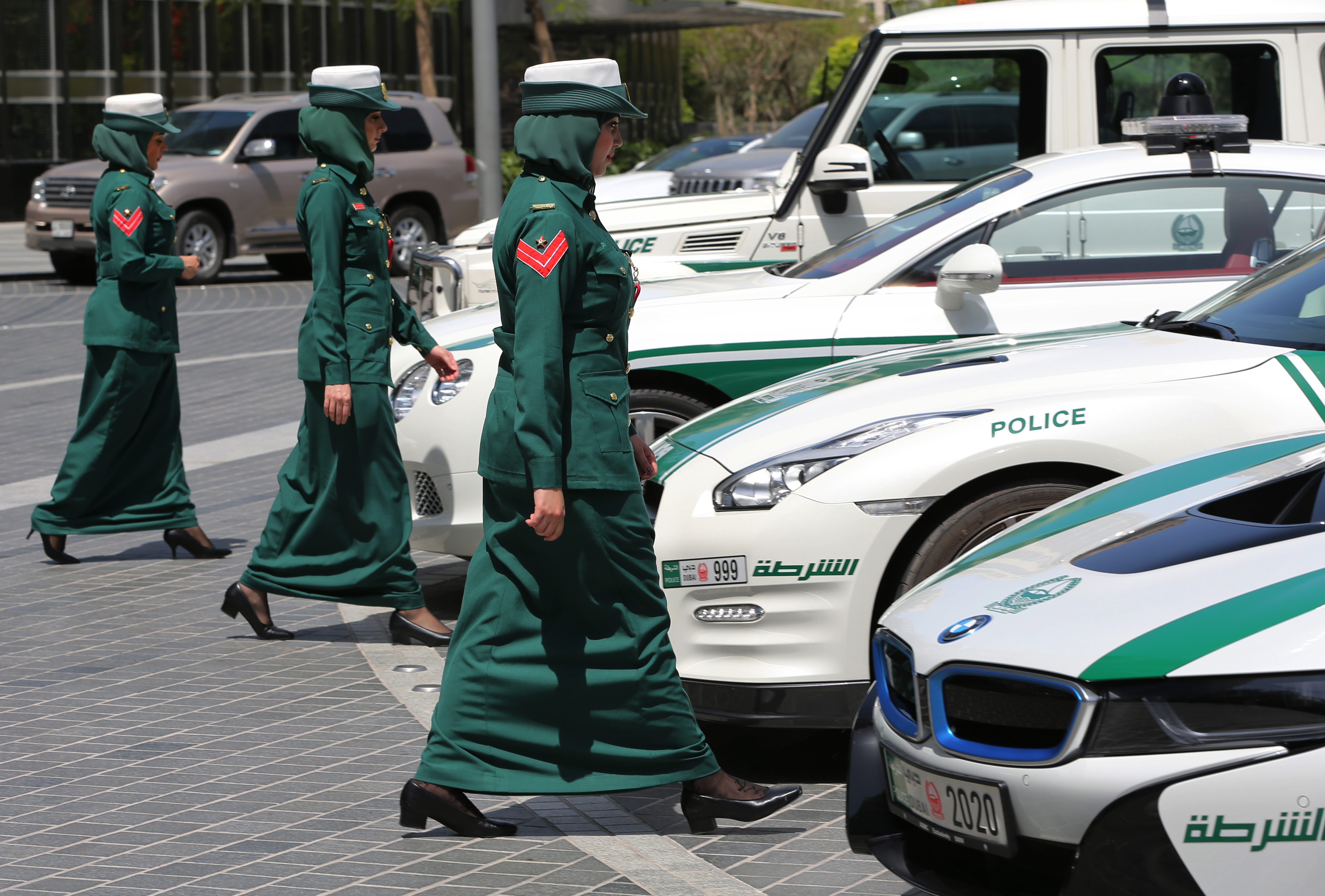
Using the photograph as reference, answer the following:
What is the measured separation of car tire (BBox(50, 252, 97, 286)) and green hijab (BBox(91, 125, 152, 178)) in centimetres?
1434

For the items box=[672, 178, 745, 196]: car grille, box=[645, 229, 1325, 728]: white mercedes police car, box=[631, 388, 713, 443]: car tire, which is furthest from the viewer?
box=[672, 178, 745, 196]: car grille

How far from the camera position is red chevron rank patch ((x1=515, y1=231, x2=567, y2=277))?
3.84 metres

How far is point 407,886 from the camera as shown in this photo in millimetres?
3820

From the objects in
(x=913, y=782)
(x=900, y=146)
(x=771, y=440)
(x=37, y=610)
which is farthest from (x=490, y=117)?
(x=913, y=782)

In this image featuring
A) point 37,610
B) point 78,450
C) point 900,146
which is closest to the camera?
point 37,610

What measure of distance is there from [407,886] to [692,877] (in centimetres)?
65

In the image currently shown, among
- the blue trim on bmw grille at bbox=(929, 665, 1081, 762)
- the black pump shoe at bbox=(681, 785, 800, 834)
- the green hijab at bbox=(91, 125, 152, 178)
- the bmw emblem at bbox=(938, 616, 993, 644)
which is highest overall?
the green hijab at bbox=(91, 125, 152, 178)

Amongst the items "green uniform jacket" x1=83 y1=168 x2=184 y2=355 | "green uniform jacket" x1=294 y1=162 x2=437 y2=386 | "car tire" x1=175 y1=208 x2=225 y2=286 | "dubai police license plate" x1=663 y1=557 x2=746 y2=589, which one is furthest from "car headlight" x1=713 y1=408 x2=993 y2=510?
"car tire" x1=175 y1=208 x2=225 y2=286

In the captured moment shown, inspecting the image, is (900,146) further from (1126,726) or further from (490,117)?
(490,117)

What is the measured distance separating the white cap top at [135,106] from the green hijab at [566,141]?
3.59 m

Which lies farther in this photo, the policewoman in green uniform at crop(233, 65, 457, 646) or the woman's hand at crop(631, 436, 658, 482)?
the policewoman in green uniform at crop(233, 65, 457, 646)

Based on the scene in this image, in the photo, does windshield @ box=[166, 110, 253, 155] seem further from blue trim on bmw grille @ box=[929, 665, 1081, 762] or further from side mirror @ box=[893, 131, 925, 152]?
blue trim on bmw grille @ box=[929, 665, 1081, 762]

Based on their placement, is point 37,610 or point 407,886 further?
point 37,610

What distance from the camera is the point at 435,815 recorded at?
4.08 meters
